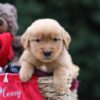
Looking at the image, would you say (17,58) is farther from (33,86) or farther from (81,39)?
(81,39)

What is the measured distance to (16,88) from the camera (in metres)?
A: 2.45

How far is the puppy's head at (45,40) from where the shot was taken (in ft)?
7.88

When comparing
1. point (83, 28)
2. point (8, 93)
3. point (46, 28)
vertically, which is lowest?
point (83, 28)

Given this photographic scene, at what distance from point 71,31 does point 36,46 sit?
249 cm

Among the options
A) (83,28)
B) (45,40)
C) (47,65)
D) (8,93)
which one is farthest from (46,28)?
(83,28)

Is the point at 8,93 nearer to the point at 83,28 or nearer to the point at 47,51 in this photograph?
the point at 47,51

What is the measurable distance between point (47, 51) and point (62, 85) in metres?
0.14

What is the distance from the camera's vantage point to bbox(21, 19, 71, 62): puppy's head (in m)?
2.40

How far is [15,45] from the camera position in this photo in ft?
9.11

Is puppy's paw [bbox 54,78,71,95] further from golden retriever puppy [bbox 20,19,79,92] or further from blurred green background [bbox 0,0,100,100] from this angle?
blurred green background [bbox 0,0,100,100]

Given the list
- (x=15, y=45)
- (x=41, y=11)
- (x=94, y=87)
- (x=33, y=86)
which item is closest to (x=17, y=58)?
(x=15, y=45)

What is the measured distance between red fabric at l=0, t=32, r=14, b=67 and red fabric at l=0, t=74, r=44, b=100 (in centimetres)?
21

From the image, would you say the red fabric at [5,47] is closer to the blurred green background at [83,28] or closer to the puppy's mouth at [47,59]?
the puppy's mouth at [47,59]

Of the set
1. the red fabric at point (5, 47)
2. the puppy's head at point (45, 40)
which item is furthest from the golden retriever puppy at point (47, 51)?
the red fabric at point (5, 47)
